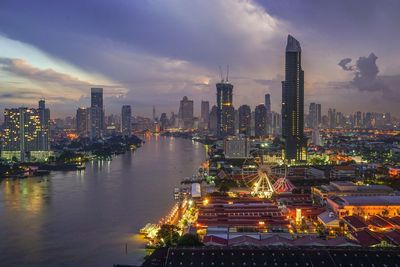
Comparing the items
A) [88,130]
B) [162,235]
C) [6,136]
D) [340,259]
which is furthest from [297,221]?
[88,130]

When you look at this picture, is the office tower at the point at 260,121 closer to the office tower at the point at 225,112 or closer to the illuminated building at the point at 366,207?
the office tower at the point at 225,112

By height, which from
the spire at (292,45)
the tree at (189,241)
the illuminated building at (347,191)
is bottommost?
the tree at (189,241)

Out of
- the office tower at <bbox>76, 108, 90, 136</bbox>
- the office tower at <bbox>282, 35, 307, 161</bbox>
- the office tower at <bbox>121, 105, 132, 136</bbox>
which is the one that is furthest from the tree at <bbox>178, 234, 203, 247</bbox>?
the office tower at <bbox>121, 105, 132, 136</bbox>

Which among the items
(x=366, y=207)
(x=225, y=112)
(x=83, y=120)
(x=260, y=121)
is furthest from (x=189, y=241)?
(x=83, y=120)

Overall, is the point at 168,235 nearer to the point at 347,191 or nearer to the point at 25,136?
the point at 347,191

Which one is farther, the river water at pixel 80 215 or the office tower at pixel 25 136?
the office tower at pixel 25 136

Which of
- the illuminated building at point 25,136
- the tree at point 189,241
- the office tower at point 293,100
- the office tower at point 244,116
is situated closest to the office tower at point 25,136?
the illuminated building at point 25,136

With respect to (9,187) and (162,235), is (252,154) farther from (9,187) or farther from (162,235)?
(162,235)
